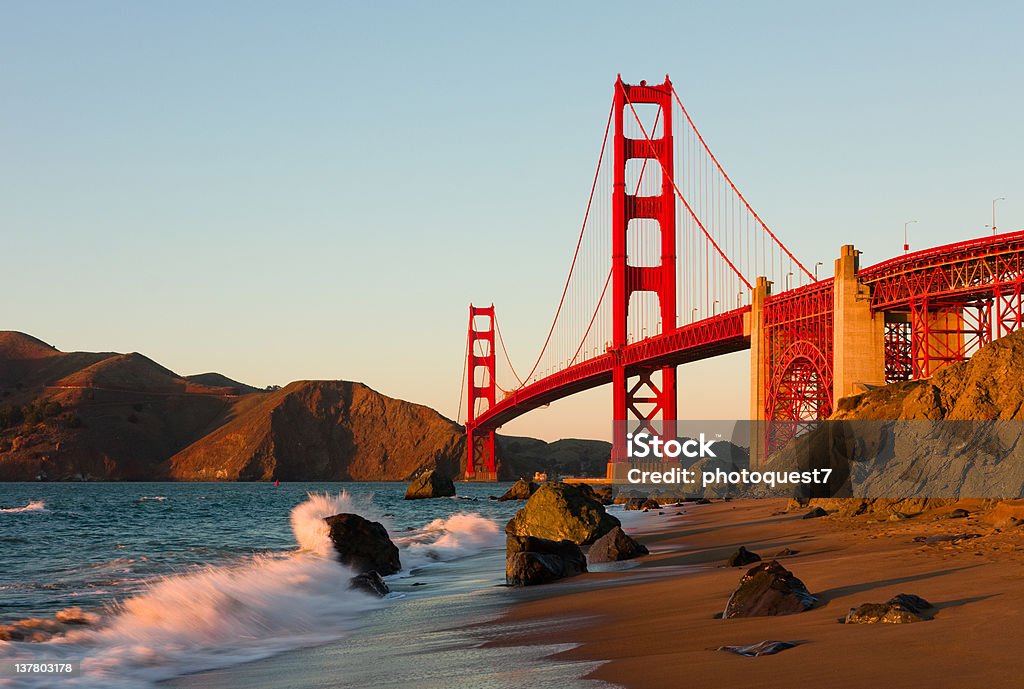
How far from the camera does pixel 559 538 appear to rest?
71.2 ft

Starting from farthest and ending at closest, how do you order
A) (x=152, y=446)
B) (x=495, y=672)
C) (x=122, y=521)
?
(x=152, y=446) < (x=122, y=521) < (x=495, y=672)

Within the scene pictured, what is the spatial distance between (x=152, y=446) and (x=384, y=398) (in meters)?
38.0

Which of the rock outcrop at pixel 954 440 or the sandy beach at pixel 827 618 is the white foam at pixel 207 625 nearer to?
the sandy beach at pixel 827 618

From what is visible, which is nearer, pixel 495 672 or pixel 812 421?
pixel 495 672

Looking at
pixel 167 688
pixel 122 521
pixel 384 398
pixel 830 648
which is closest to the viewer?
pixel 830 648

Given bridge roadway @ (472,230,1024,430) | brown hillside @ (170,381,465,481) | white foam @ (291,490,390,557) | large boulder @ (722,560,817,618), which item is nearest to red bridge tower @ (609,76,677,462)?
bridge roadway @ (472,230,1024,430)

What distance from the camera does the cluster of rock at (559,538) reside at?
51.1ft

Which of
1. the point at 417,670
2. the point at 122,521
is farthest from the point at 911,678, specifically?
the point at 122,521

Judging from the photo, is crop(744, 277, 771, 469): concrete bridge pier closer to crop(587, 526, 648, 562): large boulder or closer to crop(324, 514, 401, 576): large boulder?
crop(587, 526, 648, 562): large boulder

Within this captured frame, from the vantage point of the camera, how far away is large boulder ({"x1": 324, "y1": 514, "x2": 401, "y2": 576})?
18886mm

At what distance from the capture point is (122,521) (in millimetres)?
42156

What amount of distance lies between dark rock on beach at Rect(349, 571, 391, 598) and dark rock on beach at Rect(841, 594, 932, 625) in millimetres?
8923

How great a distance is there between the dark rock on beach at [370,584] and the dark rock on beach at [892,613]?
892cm

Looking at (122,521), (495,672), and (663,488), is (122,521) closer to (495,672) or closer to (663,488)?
(663,488)
